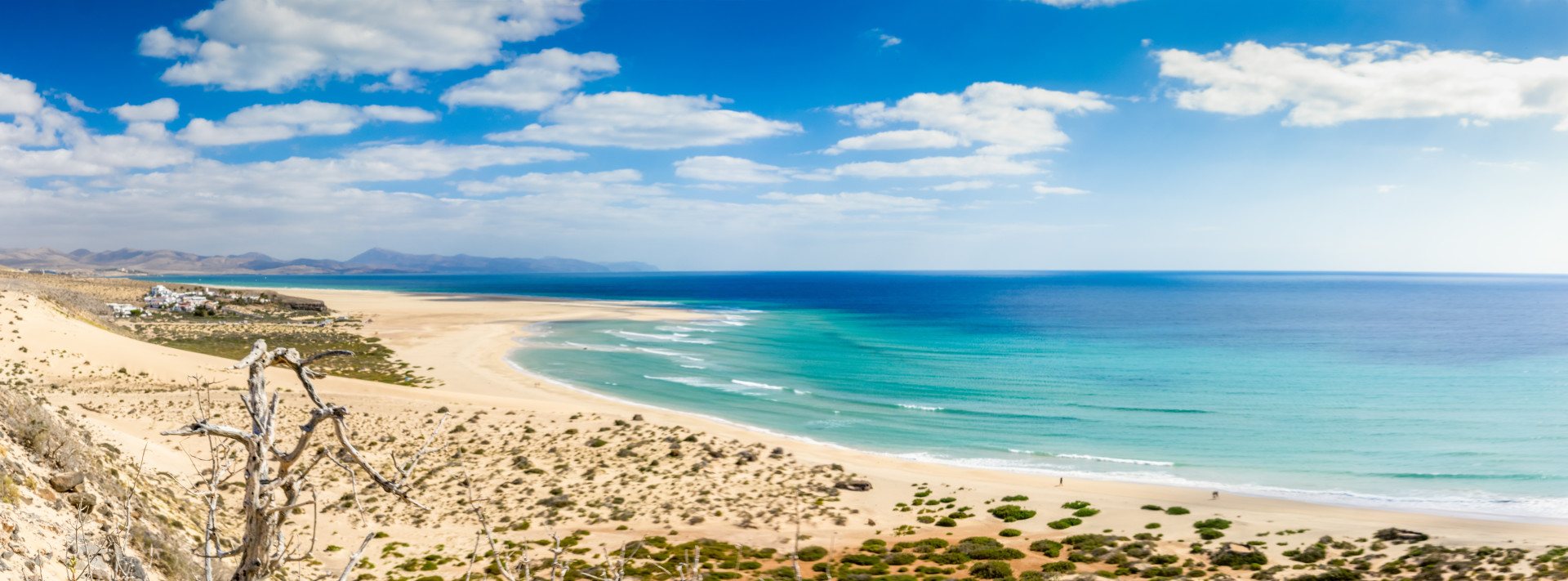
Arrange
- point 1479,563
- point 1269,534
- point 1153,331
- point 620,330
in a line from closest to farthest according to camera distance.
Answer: point 1479,563 < point 1269,534 < point 620,330 < point 1153,331

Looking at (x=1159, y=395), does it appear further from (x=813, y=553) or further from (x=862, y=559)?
(x=813, y=553)

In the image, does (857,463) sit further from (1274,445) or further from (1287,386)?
(1287,386)

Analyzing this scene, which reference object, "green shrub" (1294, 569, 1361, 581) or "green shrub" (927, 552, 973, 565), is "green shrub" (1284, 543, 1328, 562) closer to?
"green shrub" (1294, 569, 1361, 581)

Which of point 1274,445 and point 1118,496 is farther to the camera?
point 1274,445

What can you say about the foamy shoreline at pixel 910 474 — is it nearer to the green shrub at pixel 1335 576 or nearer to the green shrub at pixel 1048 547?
the green shrub at pixel 1048 547

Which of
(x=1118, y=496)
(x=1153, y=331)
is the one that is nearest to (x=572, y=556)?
(x=1118, y=496)

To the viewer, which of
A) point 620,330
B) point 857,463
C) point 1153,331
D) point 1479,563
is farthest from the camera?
point 1153,331

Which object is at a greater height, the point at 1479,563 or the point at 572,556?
the point at 1479,563

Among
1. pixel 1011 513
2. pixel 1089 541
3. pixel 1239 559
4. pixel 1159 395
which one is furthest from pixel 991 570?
pixel 1159 395
